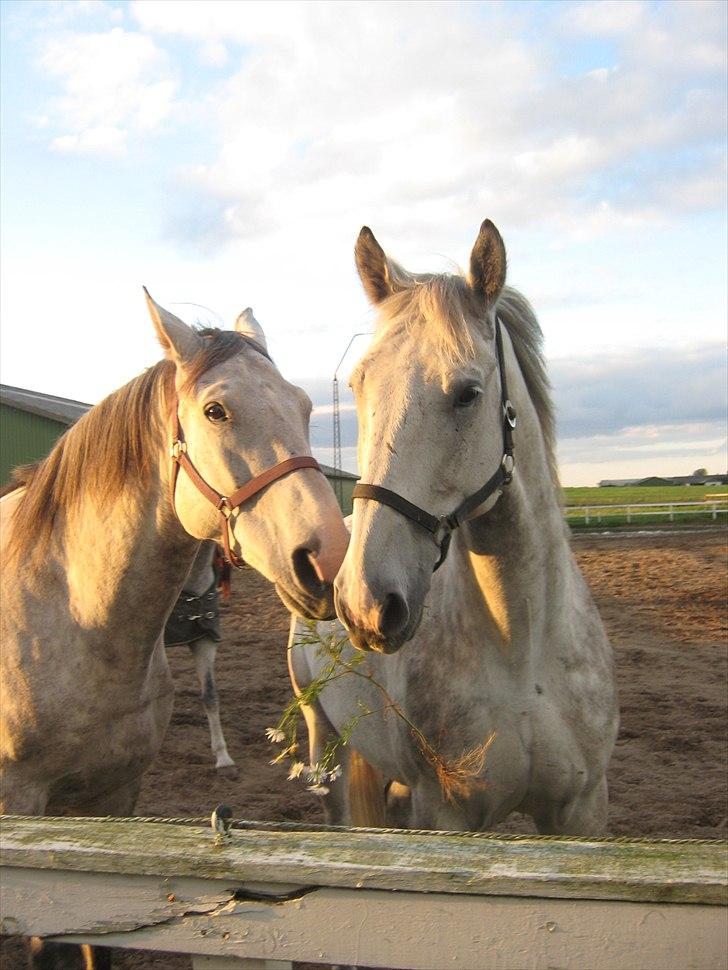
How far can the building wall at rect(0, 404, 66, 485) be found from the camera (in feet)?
67.0

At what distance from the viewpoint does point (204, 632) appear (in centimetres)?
665

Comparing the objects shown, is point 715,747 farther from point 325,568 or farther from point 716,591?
point 716,591

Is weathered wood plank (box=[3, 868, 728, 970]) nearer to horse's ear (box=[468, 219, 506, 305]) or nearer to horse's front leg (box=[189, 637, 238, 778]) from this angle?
horse's ear (box=[468, 219, 506, 305])

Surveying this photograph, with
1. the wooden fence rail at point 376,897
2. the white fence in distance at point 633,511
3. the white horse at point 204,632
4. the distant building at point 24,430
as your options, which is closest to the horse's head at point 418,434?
the wooden fence rail at point 376,897

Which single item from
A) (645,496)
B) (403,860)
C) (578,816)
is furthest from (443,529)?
(645,496)

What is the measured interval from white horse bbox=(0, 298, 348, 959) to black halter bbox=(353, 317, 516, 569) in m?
0.28

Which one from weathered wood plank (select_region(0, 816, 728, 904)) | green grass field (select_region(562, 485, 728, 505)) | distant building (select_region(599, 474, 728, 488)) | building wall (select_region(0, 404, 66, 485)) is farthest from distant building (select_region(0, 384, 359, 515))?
distant building (select_region(599, 474, 728, 488))

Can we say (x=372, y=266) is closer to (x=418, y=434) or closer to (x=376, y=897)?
(x=418, y=434)

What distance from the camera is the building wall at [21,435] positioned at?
67.0 ft

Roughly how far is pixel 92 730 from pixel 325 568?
3.19 feet

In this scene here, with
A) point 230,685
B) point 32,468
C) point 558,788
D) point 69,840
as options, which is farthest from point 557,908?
point 230,685

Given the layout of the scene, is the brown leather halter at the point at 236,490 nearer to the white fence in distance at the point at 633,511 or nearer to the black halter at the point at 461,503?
the black halter at the point at 461,503

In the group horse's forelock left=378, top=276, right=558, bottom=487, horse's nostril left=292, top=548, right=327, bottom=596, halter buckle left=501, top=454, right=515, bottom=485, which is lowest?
horse's nostril left=292, top=548, right=327, bottom=596

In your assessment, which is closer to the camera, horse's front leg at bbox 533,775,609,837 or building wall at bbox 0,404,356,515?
horse's front leg at bbox 533,775,609,837
